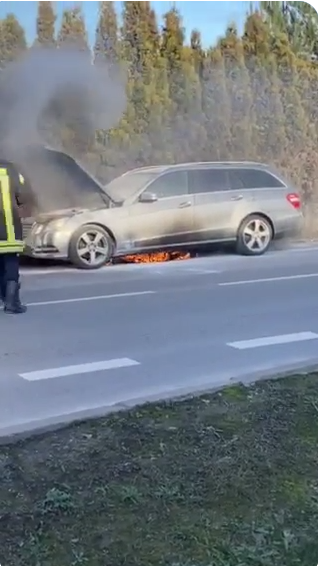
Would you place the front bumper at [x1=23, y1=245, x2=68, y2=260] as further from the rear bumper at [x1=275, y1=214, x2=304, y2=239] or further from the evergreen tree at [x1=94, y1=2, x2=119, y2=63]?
the rear bumper at [x1=275, y1=214, x2=304, y2=239]

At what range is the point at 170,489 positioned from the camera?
345cm

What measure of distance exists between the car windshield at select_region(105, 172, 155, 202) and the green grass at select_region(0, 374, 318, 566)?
793 centimetres

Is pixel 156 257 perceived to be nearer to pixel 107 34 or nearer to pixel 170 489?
pixel 107 34

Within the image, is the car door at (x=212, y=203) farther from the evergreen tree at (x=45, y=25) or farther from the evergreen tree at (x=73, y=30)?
the evergreen tree at (x=45, y=25)

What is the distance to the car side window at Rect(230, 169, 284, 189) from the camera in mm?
13164

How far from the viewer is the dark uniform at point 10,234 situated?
7727mm

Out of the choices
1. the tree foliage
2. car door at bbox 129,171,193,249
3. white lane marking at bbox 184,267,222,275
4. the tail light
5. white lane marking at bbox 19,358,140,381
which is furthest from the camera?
the tree foliage

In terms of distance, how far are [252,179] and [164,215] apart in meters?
1.81

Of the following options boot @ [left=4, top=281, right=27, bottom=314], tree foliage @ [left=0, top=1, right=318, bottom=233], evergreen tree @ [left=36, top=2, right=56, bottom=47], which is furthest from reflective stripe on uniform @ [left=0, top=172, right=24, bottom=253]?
tree foliage @ [left=0, top=1, right=318, bottom=233]

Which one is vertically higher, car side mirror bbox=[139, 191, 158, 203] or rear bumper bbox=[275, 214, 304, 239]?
car side mirror bbox=[139, 191, 158, 203]

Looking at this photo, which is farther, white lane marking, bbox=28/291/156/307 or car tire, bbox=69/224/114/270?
car tire, bbox=69/224/114/270

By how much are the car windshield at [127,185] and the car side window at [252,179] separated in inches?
54.3

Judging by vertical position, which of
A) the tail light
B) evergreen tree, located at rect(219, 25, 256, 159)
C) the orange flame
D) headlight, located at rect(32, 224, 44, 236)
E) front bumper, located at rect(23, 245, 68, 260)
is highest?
evergreen tree, located at rect(219, 25, 256, 159)

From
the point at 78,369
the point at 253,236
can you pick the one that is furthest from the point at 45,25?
the point at 78,369
